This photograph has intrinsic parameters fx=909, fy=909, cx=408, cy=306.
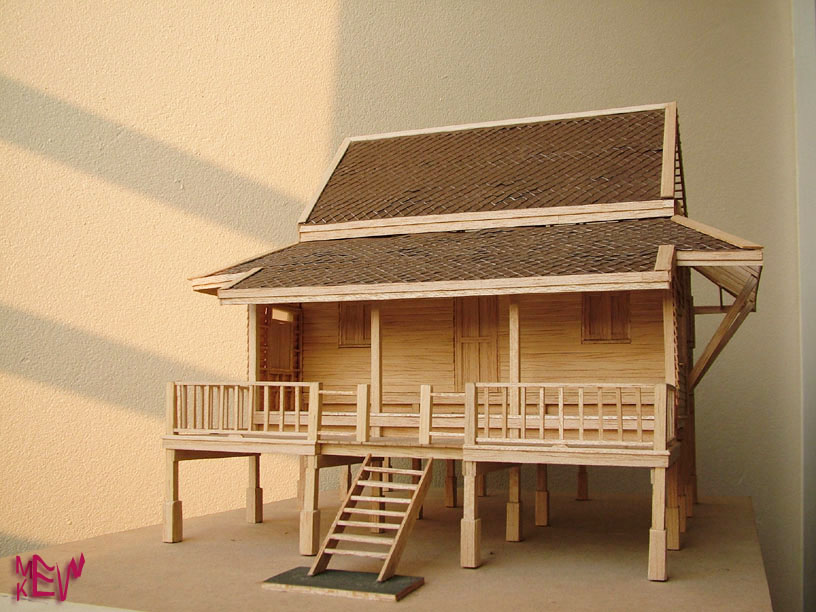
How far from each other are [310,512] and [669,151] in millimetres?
8909

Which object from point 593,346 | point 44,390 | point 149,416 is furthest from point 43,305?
point 593,346

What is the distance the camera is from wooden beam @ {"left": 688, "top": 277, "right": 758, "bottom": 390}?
1528cm

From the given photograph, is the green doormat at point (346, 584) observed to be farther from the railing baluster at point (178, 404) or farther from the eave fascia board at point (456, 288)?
the eave fascia board at point (456, 288)

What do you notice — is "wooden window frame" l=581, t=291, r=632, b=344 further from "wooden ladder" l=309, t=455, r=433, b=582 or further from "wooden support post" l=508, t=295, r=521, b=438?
"wooden ladder" l=309, t=455, r=433, b=582

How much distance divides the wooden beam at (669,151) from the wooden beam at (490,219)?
0.25 m

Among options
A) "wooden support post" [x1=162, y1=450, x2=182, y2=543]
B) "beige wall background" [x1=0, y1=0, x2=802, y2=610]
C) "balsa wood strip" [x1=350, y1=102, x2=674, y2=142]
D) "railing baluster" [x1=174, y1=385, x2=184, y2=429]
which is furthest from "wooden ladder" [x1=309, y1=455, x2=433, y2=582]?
"beige wall background" [x1=0, y1=0, x2=802, y2=610]

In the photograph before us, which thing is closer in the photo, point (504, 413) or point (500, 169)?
point (504, 413)

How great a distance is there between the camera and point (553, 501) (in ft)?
69.8

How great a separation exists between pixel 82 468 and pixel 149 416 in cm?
220

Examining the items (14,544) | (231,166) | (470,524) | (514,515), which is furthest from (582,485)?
(14,544)

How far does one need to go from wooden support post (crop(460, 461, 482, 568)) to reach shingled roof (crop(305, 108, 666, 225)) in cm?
553

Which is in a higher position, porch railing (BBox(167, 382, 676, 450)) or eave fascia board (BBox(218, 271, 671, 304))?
eave fascia board (BBox(218, 271, 671, 304))

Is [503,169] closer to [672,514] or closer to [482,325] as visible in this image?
[482,325]

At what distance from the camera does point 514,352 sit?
14539 mm
